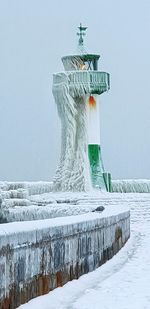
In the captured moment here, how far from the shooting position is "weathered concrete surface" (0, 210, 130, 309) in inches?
271

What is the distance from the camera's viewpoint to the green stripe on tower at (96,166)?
40.3m

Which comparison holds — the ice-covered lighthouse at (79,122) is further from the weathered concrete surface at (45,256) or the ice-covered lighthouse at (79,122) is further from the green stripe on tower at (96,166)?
the weathered concrete surface at (45,256)

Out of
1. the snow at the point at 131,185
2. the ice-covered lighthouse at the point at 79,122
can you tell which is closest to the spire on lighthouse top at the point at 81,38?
the ice-covered lighthouse at the point at 79,122

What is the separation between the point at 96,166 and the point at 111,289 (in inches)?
1252

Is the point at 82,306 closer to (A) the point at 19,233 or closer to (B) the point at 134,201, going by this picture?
(A) the point at 19,233

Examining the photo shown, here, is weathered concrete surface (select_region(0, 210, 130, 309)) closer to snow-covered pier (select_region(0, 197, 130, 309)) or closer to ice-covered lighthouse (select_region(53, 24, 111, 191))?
snow-covered pier (select_region(0, 197, 130, 309))

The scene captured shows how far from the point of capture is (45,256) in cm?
818

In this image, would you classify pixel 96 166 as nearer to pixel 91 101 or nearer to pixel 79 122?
pixel 79 122

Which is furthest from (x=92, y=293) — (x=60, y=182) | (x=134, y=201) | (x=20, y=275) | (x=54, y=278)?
(x=60, y=182)

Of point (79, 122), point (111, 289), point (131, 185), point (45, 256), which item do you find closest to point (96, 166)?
point (79, 122)

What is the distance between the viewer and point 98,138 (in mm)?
40906

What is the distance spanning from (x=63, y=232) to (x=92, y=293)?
2.72 ft

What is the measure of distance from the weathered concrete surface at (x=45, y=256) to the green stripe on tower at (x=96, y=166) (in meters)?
28.3

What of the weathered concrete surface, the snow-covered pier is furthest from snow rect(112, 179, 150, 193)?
the snow-covered pier
